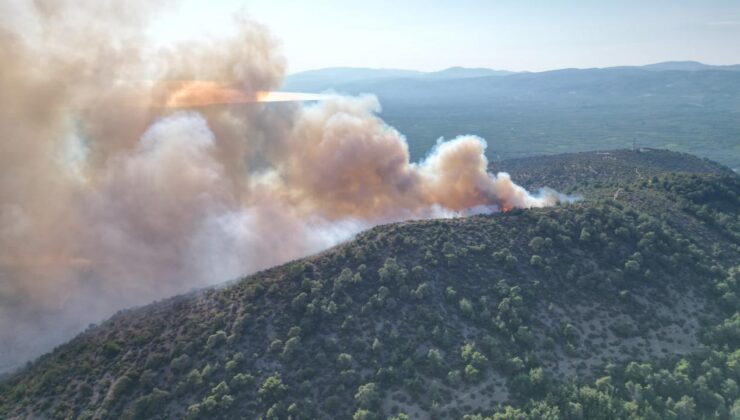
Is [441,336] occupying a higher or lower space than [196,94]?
lower

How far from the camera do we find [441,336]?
49531 millimetres

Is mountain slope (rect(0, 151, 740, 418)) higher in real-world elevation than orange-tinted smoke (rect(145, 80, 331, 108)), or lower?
lower

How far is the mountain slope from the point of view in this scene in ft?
141

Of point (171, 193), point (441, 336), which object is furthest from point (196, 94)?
point (441, 336)

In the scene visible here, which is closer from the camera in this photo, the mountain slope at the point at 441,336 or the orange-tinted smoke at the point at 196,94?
the mountain slope at the point at 441,336

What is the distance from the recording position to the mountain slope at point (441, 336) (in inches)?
1692

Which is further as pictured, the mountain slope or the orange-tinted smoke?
the orange-tinted smoke

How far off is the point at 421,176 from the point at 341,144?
55.8 ft

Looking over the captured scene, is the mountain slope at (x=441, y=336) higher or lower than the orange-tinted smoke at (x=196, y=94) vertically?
lower

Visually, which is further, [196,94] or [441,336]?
[196,94]

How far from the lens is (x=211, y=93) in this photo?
3428 inches

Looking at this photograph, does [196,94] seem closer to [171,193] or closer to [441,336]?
[171,193]

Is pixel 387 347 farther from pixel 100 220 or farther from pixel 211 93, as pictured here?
pixel 211 93

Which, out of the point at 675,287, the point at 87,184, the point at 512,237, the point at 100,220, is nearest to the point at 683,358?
the point at 675,287
